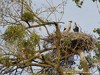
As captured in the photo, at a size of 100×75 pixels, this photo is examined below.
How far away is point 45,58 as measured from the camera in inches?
200

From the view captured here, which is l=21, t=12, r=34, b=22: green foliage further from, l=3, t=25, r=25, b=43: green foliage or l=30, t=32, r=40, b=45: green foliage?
l=30, t=32, r=40, b=45: green foliage

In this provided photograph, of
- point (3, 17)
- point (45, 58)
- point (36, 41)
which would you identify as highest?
point (3, 17)

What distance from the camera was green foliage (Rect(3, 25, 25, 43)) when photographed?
442 cm

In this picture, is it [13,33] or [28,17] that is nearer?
[13,33]

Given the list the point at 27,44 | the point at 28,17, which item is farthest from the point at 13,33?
the point at 28,17

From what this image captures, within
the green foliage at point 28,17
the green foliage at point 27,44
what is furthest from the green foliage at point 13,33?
the green foliage at point 28,17

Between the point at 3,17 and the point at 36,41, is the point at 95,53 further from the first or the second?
the point at 36,41

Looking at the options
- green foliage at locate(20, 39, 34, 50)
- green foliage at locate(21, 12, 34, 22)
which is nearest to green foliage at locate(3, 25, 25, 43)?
green foliage at locate(20, 39, 34, 50)

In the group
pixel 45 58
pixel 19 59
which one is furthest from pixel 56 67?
pixel 19 59

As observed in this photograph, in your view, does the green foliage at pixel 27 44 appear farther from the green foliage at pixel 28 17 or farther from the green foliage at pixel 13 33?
the green foliage at pixel 28 17

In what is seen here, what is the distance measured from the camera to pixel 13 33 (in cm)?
440

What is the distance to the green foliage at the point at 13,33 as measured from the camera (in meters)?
4.42

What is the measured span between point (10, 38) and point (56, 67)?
42.0 inches

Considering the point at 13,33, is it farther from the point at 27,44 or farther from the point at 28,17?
the point at 28,17
